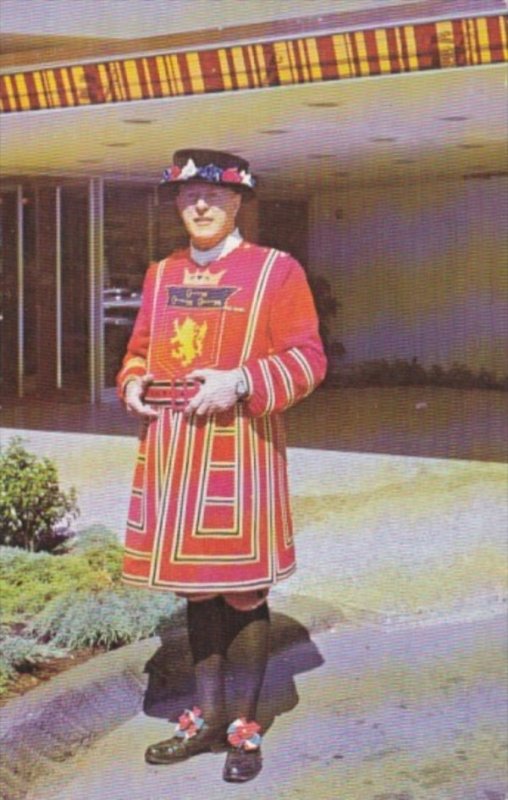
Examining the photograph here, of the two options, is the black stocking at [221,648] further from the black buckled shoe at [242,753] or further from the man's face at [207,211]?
the man's face at [207,211]

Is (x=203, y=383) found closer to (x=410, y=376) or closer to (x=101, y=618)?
(x=101, y=618)

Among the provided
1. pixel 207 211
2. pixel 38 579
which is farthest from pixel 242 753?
pixel 38 579

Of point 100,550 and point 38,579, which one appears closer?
point 38,579

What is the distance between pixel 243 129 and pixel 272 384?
569cm

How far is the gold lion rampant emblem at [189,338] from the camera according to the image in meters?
3.32

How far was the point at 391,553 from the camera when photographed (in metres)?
6.36

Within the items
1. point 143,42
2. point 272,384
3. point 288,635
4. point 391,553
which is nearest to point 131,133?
point 143,42

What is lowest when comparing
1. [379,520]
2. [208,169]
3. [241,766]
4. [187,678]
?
[379,520]

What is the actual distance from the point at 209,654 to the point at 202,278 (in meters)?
0.98

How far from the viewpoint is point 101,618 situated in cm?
448

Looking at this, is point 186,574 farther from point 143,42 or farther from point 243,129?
point 243,129

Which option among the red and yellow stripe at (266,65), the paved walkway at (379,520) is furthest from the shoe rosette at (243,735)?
the red and yellow stripe at (266,65)

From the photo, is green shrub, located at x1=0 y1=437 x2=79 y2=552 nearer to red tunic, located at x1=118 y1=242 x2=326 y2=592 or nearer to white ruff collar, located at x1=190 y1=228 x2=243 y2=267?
red tunic, located at x1=118 y1=242 x2=326 y2=592

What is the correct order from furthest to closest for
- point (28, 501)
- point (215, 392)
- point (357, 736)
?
point (28, 501), point (357, 736), point (215, 392)
